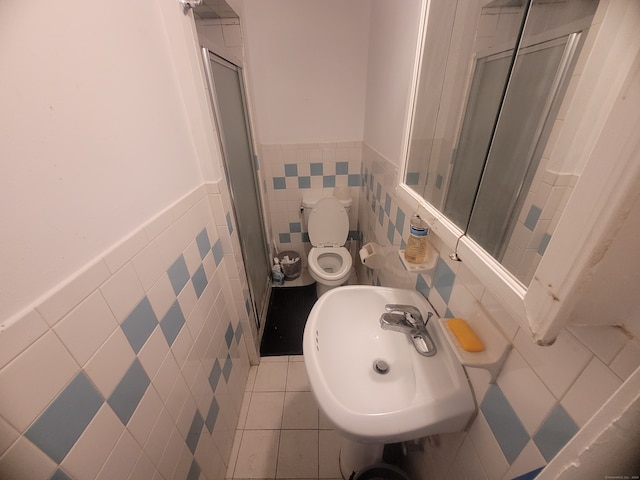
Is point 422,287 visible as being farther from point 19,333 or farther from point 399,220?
point 19,333

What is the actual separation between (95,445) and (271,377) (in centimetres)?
112

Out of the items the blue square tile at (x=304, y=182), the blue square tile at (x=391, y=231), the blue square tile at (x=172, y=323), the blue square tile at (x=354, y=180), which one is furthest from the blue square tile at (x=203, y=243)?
the blue square tile at (x=354, y=180)

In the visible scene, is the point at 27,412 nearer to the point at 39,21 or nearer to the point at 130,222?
the point at 130,222

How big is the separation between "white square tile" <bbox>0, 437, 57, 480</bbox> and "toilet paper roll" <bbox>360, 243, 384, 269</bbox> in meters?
1.16

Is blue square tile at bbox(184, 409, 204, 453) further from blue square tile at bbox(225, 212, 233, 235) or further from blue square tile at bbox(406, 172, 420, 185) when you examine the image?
blue square tile at bbox(406, 172, 420, 185)

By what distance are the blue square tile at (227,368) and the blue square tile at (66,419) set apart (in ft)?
2.23

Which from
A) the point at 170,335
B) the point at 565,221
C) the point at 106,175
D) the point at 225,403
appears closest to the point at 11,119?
the point at 106,175

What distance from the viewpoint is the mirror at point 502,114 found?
1.49 feet

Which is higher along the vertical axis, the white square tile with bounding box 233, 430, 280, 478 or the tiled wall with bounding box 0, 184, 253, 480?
the tiled wall with bounding box 0, 184, 253, 480

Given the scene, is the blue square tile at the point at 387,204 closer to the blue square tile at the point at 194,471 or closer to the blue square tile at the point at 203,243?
the blue square tile at the point at 203,243

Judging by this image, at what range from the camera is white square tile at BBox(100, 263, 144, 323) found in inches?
20.5

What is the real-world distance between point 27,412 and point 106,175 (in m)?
0.43

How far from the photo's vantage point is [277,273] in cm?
208

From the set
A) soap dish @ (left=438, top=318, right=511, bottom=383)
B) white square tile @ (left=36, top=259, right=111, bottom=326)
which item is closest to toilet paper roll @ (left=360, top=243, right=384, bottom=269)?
soap dish @ (left=438, top=318, right=511, bottom=383)
